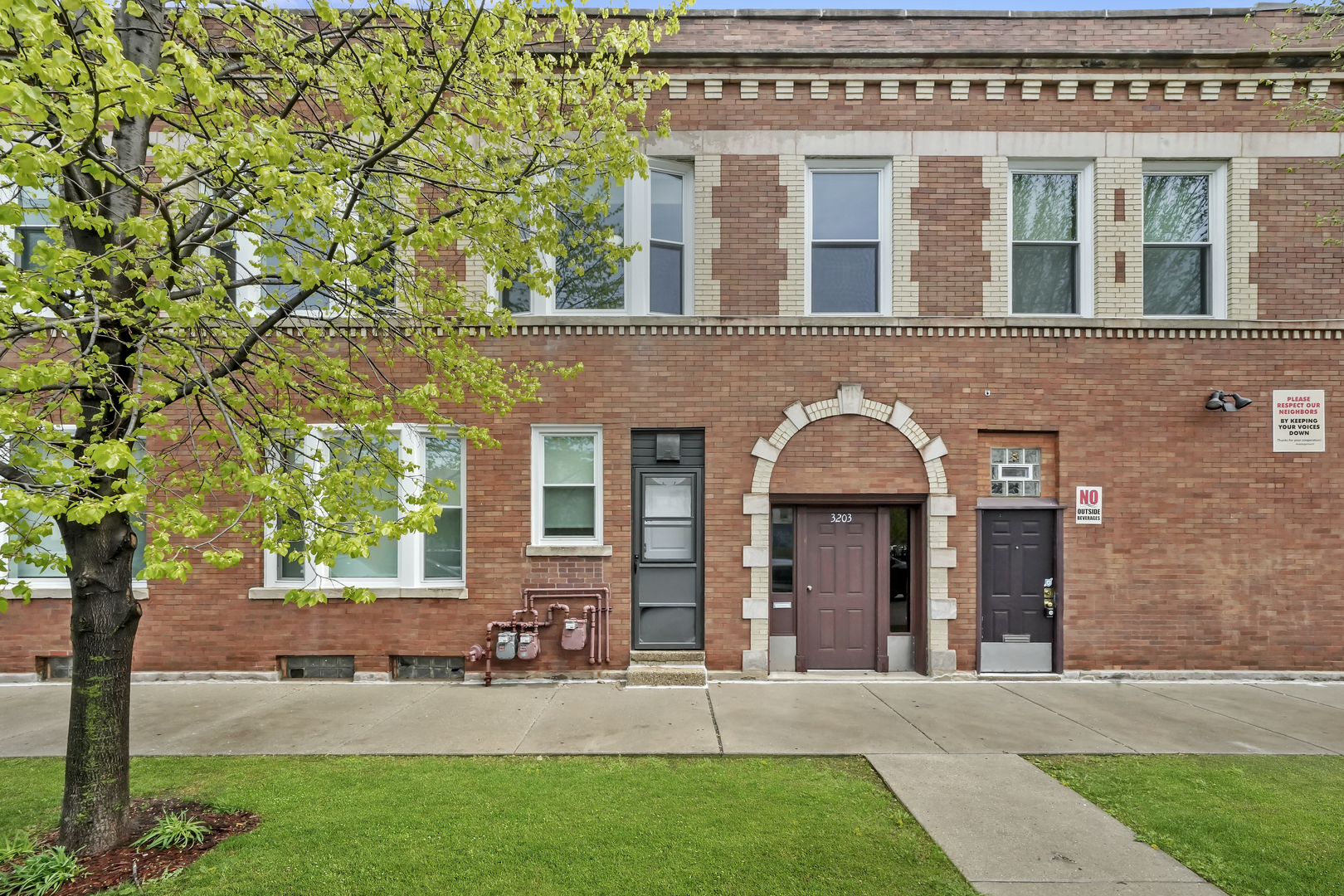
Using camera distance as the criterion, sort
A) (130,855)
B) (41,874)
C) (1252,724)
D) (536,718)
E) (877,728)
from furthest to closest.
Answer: (536,718)
(1252,724)
(877,728)
(130,855)
(41,874)

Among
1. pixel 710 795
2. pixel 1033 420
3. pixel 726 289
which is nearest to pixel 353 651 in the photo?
pixel 710 795

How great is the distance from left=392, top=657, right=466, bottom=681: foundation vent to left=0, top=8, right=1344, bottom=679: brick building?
72 millimetres

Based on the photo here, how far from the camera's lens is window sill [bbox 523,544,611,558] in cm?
768

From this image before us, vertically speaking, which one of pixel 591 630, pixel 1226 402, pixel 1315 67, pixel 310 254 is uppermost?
pixel 1315 67

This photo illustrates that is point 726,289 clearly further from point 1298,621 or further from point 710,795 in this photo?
point 1298,621

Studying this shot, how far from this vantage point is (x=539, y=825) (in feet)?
13.7

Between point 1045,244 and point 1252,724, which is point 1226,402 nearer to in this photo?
point 1045,244

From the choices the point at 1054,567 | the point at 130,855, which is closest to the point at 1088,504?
the point at 1054,567

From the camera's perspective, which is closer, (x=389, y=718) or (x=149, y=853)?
(x=149, y=853)

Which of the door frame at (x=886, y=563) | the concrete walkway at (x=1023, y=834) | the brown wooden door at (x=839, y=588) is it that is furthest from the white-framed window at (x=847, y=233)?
the concrete walkway at (x=1023, y=834)

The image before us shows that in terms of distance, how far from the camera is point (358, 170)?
399 cm

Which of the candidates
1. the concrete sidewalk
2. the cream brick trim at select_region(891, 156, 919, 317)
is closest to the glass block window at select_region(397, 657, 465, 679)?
the concrete sidewalk

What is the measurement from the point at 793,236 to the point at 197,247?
20.9 feet

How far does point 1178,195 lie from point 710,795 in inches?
384
